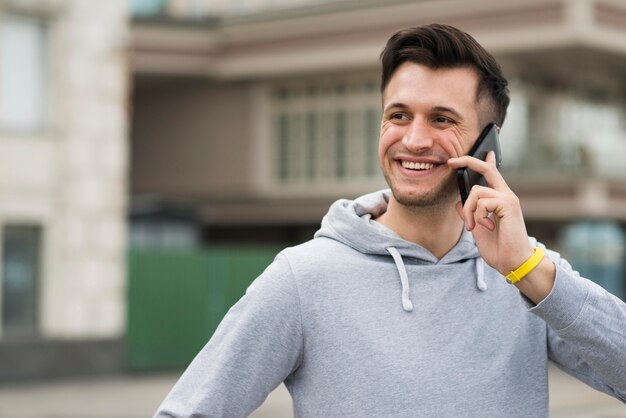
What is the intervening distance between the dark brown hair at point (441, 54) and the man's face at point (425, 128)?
18 millimetres

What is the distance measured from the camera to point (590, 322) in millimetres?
2645

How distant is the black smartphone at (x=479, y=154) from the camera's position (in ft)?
9.05

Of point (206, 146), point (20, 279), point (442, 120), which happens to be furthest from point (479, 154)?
point (206, 146)

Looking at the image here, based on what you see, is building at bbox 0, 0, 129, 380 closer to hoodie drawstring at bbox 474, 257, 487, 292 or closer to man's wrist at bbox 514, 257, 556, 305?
hoodie drawstring at bbox 474, 257, 487, 292

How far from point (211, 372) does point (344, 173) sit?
2641 cm

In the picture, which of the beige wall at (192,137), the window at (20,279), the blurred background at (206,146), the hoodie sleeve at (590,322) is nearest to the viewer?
the hoodie sleeve at (590,322)

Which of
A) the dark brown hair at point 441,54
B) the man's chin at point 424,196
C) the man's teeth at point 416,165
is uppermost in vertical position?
the dark brown hair at point 441,54

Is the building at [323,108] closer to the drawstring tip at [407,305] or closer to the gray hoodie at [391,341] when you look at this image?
the gray hoodie at [391,341]

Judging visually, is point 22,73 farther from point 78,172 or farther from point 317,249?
point 317,249

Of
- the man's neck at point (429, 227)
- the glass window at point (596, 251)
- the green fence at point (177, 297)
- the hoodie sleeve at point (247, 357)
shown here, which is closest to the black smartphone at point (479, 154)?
the man's neck at point (429, 227)

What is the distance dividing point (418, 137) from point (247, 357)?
2.06 ft

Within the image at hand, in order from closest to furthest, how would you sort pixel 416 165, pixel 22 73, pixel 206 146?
1. pixel 416 165
2. pixel 22 73
3. pixel 206 146

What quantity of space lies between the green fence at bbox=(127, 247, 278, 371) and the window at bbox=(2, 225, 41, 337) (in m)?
1.85

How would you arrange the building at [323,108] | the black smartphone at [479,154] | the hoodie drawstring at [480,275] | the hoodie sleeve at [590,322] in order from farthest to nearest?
1. the building at [323,108]
2. the hoodie drawstring at [480,275]
3. the black smartphone at [479,154]
4. the hoodie sleeve at [590,322]
